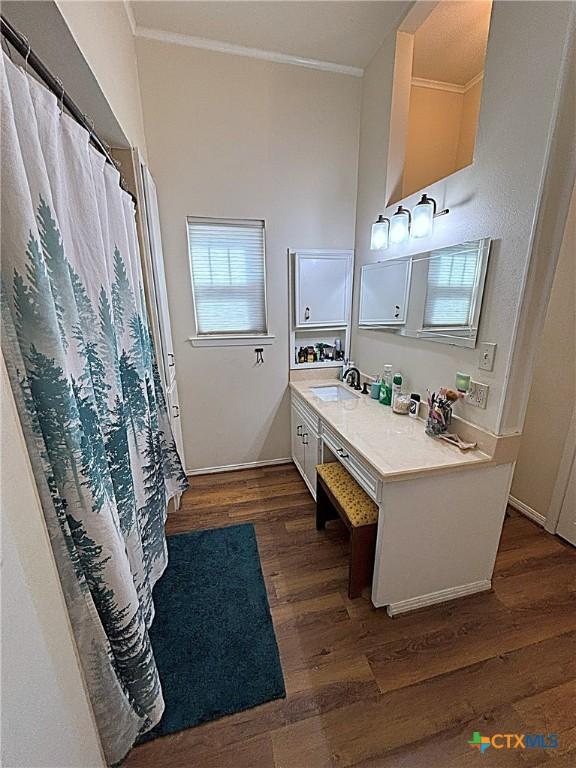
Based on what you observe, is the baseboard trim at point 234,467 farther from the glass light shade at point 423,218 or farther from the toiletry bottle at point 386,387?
the glass light shade at point 423,218

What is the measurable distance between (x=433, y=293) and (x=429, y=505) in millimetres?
1139

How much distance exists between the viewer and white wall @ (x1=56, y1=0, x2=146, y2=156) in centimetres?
104

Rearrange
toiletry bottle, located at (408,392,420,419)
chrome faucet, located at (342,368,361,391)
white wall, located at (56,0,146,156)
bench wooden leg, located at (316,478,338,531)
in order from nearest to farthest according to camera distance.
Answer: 1. white wall, located at (56,0,146,156)
2. toiletry bottle, located at (408,392,420,419)
3. bench wooden leg, located at (316,478,338,531)
4. chrome faucet, located at (342,368,361,391)

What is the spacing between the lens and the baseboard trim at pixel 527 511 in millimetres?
2205

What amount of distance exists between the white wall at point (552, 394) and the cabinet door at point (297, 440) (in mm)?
1619

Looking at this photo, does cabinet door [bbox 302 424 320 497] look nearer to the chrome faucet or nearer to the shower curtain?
the chrome faucet

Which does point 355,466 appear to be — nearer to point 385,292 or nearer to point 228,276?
point 385,292

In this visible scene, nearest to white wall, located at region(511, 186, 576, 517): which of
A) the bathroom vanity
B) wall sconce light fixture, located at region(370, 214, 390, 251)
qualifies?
the bathroom vanity

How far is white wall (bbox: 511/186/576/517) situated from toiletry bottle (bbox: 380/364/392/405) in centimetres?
84

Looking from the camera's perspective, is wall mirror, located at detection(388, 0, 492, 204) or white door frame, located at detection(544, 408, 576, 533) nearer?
wall mirror, located at detection(388, 0, 492, 204)

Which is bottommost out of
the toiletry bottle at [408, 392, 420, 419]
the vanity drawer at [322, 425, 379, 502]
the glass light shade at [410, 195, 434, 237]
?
the vanity drawer at [322, 425, 379, 502]

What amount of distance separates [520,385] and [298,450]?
1.74 m

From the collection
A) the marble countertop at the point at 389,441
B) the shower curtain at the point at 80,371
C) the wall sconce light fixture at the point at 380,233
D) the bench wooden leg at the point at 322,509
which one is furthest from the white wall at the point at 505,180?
the shower curtain at the point at 80,371

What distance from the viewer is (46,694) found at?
0.69 m
